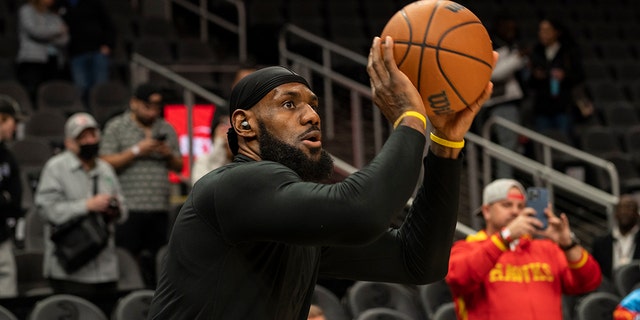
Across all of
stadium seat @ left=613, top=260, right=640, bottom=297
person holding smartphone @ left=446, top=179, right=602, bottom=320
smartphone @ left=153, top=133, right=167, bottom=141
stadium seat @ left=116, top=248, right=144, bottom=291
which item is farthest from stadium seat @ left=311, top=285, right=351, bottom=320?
stadium seat @ left=613, top=260, right=640, bottom=297

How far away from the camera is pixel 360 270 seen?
268cm

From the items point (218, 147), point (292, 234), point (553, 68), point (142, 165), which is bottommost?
point (553, 68)

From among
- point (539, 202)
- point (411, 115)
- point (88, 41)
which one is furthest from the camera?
point (88, 41)

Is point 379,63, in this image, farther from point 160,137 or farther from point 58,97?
point 58,97

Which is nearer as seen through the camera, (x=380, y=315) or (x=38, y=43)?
(x=380, y=315)

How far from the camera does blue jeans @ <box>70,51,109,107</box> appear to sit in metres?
9.39

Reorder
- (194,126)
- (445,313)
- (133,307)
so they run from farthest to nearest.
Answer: (194,126) → (445,313) → (133,307)

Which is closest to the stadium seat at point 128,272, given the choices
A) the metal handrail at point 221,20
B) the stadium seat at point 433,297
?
the stadium seat at point 433,297

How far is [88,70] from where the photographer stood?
9.46 m

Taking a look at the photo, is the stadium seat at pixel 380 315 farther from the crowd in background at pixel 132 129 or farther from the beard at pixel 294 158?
the beard at pixel 294 158

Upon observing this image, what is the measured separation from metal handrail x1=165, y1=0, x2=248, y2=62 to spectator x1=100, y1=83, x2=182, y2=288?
380 cm

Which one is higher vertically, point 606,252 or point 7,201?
point 7,201

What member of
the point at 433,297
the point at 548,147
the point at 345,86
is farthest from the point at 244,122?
the point at 548,147

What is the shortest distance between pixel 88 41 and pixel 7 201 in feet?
11.2
